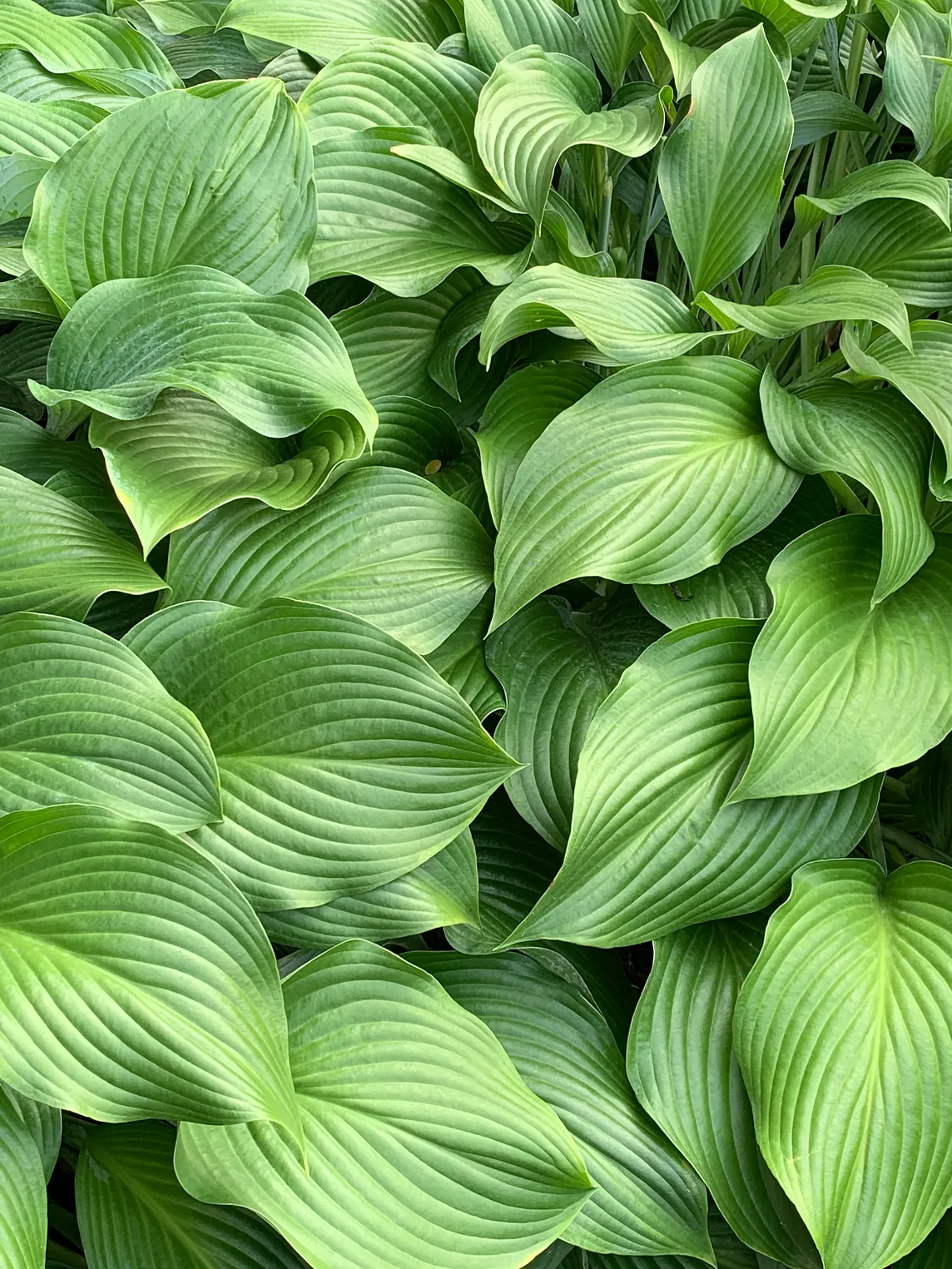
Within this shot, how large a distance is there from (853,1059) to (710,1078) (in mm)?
99

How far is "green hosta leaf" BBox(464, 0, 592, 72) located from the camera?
1085mm

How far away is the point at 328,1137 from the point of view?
25.8 inches

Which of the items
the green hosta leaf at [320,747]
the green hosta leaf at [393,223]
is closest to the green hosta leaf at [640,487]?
the green hosta leaf at [320,747]

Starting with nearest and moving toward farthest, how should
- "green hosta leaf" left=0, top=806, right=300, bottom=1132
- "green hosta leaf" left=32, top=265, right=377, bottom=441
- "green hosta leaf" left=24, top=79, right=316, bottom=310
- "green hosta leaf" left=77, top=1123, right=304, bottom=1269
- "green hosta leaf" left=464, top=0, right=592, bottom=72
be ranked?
"green hosta leaf" left=0, top=806, right=300, bottom=1132 < "green hosta leaf" left=77, top=1123, right=304, bottom=1269 < "green hosta leaf" left=32, top=265, right=377, bottom=441 < "green hosta leaf" left=24, top=79, right=316, bottom=310 < "green hosta leaf" left=464, top=0, right=592, bottom=72

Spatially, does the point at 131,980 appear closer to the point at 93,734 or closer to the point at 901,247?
the point at 93,734

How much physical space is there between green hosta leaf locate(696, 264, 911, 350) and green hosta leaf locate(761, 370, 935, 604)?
0.05 m

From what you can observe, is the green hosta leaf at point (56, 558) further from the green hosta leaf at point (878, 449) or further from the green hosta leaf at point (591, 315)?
the green hosta leaf at point (878, 449)

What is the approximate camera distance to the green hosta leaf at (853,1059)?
640mm

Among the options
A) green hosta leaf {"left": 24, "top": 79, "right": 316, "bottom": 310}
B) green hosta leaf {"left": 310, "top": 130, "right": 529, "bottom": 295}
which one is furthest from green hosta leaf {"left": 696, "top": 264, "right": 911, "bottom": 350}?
green hosta leaf {"left": 24, "top": 79, "right": 316, "bottom": 310}

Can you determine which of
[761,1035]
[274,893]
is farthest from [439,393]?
[761,1035]

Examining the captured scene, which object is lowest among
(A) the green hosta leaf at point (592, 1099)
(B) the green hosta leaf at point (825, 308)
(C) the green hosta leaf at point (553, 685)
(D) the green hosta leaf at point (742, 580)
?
(A) the green hosta leaf at point (592, 1099)

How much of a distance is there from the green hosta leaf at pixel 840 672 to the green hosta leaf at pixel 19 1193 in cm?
52

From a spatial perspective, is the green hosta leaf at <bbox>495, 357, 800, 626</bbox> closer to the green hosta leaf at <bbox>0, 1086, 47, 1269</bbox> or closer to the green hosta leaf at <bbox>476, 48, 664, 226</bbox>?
the green hosta leaf at <bbox>476, 48, 664, 226</bbox>

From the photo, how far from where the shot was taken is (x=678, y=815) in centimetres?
74
